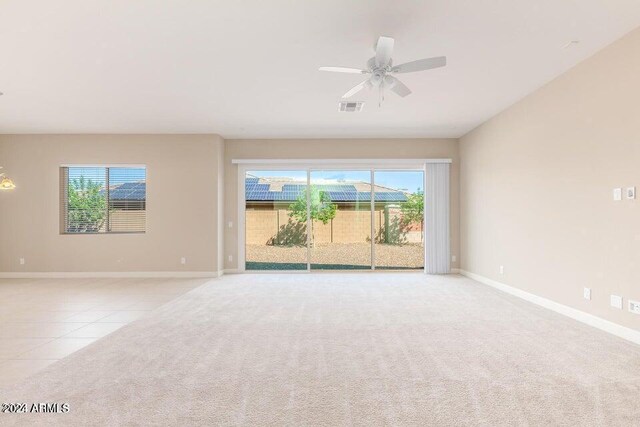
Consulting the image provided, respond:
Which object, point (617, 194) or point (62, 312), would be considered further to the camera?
point (62, 312)

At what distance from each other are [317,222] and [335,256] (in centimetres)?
81

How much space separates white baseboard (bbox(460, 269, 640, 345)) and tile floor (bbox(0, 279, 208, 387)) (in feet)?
15.9

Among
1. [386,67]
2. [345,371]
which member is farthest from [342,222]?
[345,371]

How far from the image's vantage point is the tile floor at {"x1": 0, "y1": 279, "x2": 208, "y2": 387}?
3.16 meters

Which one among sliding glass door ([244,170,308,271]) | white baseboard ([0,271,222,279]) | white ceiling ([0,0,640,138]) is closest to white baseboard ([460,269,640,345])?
white ceiling ([0,0,640,138])

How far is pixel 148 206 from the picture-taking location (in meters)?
7.48

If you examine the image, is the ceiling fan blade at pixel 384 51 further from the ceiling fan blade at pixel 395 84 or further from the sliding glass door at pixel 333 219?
the sliding glass door at pixel 333 219

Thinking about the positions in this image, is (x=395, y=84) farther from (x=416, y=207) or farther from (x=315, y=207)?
(x=416, y=207)

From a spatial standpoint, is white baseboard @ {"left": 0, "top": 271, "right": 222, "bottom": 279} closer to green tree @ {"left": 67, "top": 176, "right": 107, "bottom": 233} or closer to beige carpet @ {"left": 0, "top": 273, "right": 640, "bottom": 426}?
green tree @ {"left": 67, "top": 176, "right": 107, "bottom": 233}

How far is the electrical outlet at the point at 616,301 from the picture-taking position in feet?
11.9

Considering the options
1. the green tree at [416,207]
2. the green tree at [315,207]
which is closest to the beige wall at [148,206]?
the green tree at [315,207]

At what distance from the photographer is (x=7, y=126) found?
689 cm

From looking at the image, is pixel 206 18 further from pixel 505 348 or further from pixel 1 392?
pixel 505 348

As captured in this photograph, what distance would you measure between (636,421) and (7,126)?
9141mm
